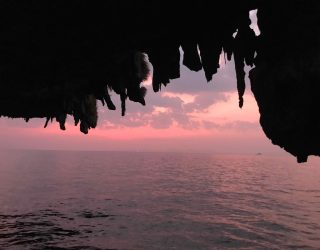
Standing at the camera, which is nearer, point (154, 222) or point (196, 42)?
point (196, 42)

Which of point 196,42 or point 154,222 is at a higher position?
point 196,42

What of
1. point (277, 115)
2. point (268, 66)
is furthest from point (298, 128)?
point (268, 66)

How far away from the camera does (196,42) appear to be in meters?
9.39

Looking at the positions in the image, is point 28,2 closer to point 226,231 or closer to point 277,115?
point 277,115

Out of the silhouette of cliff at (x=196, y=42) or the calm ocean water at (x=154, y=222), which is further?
the calm ocean water at (x=154, y=222)

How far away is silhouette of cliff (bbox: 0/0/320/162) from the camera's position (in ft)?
25.2

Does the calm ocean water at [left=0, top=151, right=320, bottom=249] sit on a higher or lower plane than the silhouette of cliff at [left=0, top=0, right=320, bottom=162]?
lower

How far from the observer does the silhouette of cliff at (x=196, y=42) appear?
7.69 m

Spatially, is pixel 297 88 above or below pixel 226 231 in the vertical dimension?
above

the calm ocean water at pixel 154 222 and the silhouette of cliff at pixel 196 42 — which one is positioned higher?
the silhouette of cliff at pixel 196 42

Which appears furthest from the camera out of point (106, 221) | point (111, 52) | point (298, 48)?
point (106, 221)

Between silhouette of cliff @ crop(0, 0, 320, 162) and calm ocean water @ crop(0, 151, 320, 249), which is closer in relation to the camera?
silhouette of cliff @ crop(0, 0, 320, 162)

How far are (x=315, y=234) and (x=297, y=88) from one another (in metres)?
24.0

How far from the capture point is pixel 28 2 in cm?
827
